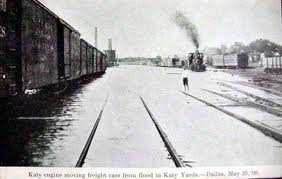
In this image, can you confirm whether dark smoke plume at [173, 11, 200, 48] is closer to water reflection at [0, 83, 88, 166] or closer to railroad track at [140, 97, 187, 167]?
railroad track at [140, 97, 187, 167]

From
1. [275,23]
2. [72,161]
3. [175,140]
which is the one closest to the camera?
[72,161]

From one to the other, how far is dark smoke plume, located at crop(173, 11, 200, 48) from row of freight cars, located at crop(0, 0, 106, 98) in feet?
3.23

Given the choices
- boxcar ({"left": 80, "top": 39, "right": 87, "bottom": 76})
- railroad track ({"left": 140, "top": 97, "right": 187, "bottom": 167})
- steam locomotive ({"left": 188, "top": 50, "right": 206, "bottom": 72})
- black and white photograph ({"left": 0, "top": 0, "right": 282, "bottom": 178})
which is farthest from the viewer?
boxcar ({"left": 80, "top": 39, "right": 87, "bottom": 76})

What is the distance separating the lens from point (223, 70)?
3.21m

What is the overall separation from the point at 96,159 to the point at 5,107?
31.0 inches

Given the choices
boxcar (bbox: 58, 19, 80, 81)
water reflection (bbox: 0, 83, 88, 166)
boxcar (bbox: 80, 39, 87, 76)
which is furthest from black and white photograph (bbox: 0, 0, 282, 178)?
boxcar (bbox: 80, 39, 87, 76)

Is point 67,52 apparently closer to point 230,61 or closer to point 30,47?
point 30,47

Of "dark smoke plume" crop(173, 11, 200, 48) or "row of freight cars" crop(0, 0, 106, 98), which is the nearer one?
"row of freight cars" crop(0, 0, 106, 98)

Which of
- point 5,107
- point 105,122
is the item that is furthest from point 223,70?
point 5,107

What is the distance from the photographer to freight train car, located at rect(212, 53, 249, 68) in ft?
10.3

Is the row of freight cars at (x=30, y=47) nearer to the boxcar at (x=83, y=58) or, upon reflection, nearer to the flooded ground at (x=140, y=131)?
the flooded ground at (x=140, y=131)

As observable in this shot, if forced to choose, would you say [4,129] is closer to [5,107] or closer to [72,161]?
[5,107]

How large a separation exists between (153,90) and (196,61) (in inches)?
17.7

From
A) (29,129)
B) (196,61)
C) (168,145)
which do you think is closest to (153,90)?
(196,61)
